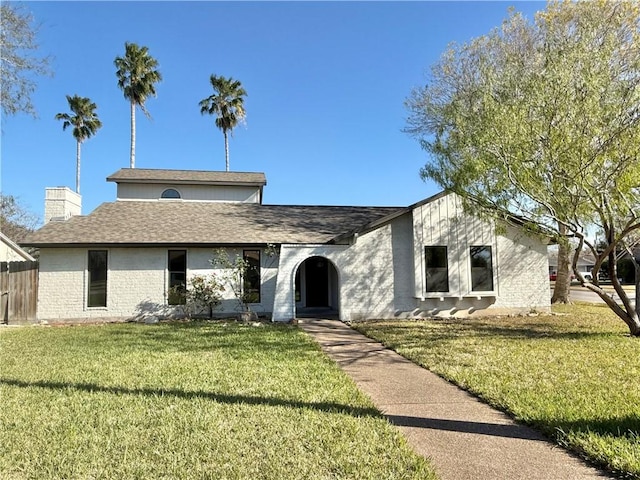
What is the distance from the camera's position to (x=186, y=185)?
20.3 metres

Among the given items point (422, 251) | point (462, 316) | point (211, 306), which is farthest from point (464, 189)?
point (211, 306)

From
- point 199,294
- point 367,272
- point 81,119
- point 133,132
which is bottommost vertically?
point 199,294

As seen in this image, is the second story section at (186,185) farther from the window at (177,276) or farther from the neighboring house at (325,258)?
the window at (177,276)

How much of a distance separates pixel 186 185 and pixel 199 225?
5.75m

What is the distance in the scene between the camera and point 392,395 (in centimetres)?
557

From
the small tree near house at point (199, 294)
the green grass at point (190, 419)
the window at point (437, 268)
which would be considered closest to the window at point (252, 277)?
the small tree near house at point (199, 294)

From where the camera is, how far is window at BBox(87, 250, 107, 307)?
13.8 meters

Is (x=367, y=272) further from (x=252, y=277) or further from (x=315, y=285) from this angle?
(x=252, y=277)

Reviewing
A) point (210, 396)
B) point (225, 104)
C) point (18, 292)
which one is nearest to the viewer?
point (210, 396)

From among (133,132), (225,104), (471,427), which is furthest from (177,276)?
(225,104)

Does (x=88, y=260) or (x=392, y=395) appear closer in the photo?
(x=392, y=395)

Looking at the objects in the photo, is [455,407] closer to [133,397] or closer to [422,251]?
[133,397]

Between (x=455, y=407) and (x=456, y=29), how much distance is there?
49.6 ft

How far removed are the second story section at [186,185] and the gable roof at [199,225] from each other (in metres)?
2.21
